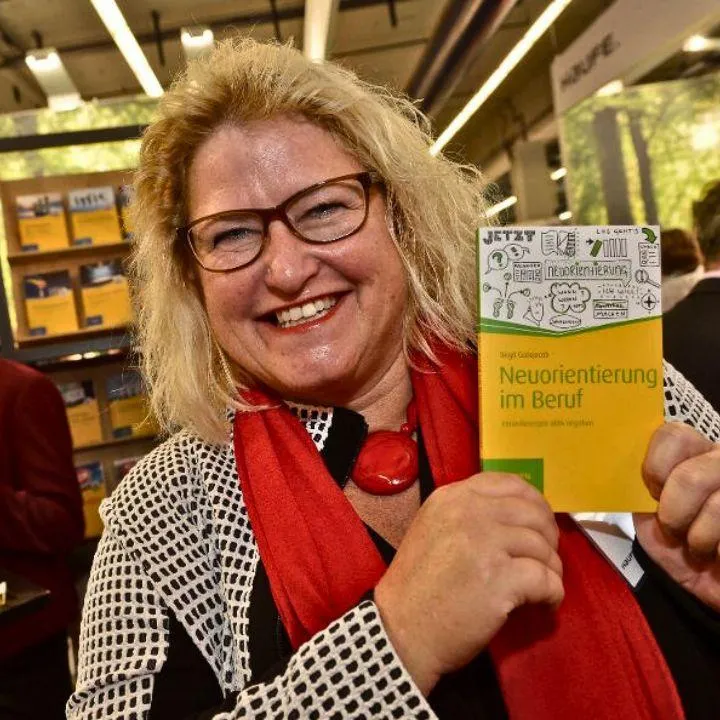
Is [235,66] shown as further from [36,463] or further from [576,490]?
[36,463]

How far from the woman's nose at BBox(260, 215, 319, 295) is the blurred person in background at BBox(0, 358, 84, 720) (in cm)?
181

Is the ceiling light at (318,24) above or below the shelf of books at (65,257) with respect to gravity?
above

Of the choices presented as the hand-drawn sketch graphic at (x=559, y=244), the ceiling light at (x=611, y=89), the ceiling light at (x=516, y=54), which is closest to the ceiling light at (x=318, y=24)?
the ceiling light at (x=516, y=54)

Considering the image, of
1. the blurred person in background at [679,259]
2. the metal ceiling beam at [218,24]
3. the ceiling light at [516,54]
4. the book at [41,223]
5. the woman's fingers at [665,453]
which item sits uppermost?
the metal ceiling beam at [218,24]

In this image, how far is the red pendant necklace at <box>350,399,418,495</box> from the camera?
3.85ft

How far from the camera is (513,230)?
0.89 m

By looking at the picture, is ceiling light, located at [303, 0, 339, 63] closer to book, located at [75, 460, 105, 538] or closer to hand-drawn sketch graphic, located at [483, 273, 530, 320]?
book, located at [75, 460, 105, 538]

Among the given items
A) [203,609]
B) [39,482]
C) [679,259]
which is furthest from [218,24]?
[203,609]

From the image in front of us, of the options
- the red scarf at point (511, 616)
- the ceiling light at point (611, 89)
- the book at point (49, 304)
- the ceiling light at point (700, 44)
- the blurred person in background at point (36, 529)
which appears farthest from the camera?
the ceiling light at point (611, 89)

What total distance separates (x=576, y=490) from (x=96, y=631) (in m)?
0.67

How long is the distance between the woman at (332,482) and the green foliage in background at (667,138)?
14.6ft

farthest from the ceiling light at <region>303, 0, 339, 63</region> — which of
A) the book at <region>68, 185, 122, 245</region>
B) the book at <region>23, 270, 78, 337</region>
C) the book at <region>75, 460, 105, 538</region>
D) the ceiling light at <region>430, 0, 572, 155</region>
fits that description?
the book at <region>75, 460, 105, 538</region>

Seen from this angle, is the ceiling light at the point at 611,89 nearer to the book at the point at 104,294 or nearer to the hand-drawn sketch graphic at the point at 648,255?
the book at the point at 104,294

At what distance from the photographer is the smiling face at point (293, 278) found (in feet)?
3.80
